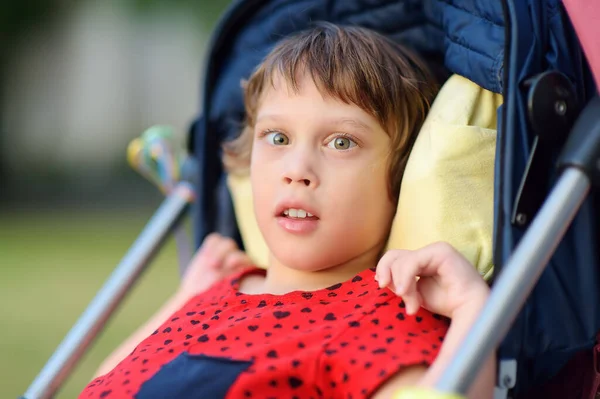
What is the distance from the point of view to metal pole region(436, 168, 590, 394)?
939 mm

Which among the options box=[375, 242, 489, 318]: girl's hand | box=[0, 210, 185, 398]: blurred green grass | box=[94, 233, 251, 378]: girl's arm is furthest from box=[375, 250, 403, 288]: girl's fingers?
box=[0, 210, 185, 398]: blurred green grass

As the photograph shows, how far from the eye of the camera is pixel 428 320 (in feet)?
4.00

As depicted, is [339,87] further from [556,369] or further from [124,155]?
[124,155]

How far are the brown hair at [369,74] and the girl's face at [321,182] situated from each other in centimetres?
2

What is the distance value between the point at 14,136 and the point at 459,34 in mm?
6832

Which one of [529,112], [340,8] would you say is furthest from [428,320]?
[340,8]

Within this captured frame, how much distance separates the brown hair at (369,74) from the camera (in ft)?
Result: 4.50

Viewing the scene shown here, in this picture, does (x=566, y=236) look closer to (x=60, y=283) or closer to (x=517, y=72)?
(x=517, y=72)

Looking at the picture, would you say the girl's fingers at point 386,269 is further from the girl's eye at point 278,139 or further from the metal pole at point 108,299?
the metal pole at point 108,299

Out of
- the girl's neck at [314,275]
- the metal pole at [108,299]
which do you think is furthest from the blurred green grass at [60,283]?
the girl's neck at [314,275]

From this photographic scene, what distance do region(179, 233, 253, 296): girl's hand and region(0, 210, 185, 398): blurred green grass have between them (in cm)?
113

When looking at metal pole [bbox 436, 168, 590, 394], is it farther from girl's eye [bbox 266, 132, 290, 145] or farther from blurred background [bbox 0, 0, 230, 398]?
blurred background [bbox 0, 0, 230, 398]

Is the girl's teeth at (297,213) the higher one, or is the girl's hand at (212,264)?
the girl's teeth at (297,213)

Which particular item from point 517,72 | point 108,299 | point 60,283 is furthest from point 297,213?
point 60,283
